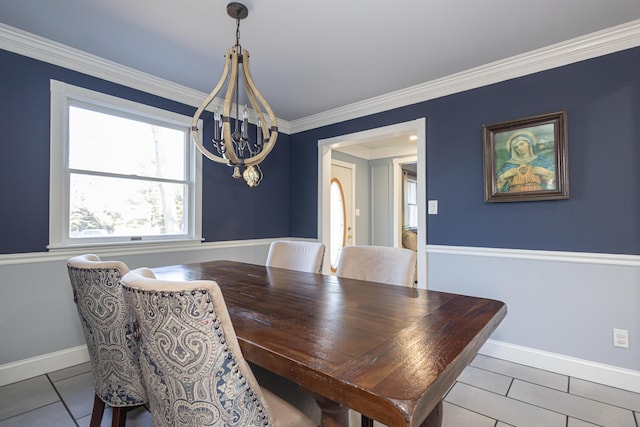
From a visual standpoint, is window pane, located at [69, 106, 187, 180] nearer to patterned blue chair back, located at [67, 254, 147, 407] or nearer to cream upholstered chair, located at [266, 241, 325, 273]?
cream upholstered chair, located at [266, 241, 325, 273]

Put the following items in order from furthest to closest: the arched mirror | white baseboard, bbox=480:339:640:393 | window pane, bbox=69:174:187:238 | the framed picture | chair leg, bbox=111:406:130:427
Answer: the arched mirror → window pane, bbox=69:174:187:238 → the framed picture → white baseboard, bbox=480:339:640:393 → chair leg, bbox=111:406:130:427

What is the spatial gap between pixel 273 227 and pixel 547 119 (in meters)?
2.97

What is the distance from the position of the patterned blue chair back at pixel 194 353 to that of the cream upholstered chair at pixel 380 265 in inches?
47.5

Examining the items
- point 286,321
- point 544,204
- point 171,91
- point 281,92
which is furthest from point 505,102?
point 171,91

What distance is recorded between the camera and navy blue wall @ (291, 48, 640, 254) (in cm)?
211

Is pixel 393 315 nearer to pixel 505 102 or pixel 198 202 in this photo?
pixel 505 102

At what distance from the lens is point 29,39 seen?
7.11 ft

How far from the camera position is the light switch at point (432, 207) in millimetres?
Result: 2895

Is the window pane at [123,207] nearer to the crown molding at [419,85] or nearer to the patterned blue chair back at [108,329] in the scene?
the crown molding at [419,85]

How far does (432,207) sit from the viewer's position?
9.56 feet

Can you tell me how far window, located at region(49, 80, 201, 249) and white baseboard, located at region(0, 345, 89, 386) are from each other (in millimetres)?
818

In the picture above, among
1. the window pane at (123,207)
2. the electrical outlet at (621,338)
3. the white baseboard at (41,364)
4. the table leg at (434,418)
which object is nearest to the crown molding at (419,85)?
the window pane at (123,207)

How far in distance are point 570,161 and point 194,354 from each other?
2734 millimetres

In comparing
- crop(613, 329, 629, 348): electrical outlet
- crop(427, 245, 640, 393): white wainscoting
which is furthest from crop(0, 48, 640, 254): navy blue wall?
crop(613, 329, 629, 348): electrical outlet
